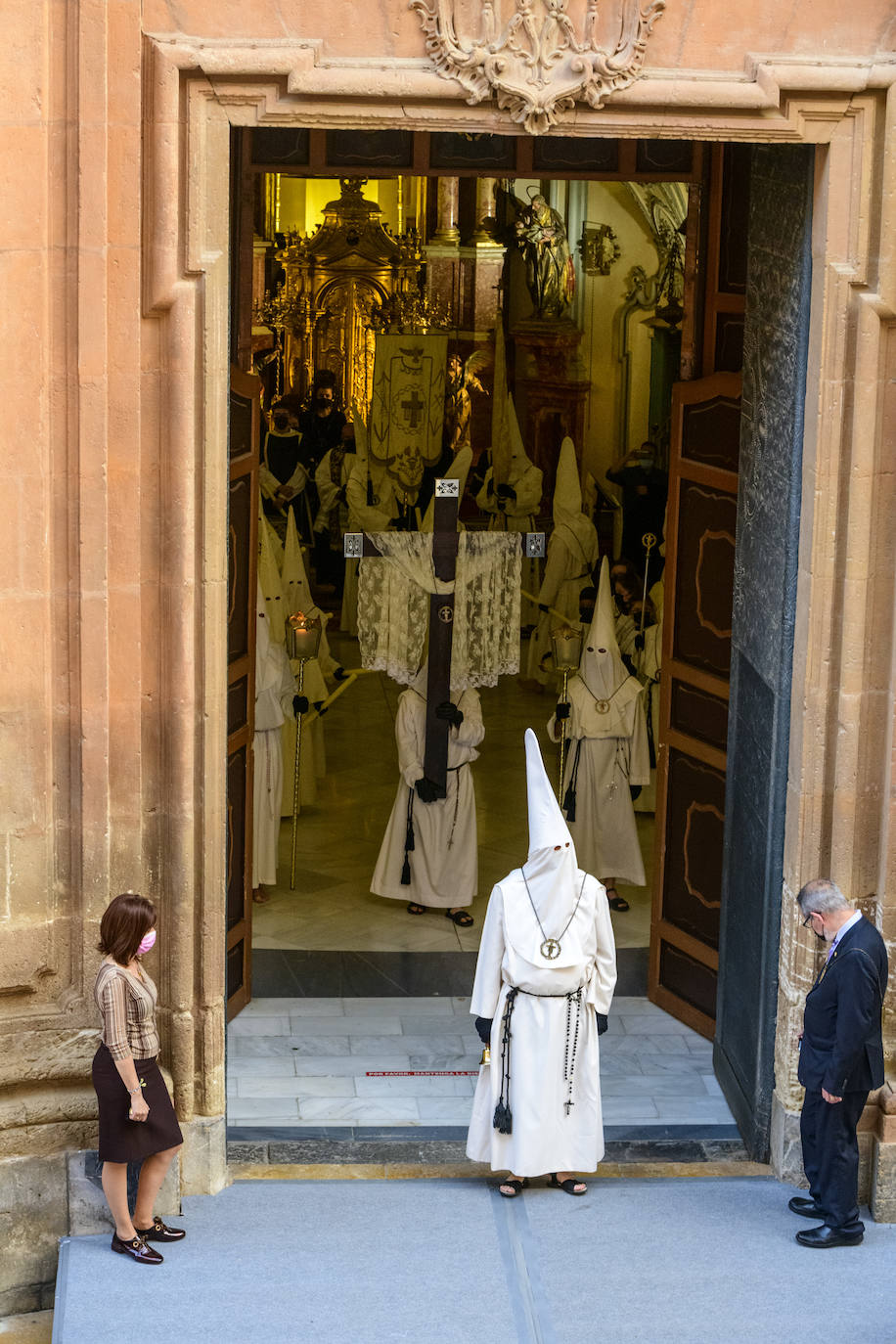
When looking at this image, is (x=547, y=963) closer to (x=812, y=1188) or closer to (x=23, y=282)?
(x=812, y=1188)

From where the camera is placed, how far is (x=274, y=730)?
1210 cm

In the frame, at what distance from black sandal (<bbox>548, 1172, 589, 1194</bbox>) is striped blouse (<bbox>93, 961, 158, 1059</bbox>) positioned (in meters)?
1.87

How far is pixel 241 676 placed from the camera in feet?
33.1

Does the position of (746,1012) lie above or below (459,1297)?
above

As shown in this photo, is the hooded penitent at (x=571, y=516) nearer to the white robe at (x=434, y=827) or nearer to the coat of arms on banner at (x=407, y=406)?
the coat of arms on banner at (x=407, y=406)

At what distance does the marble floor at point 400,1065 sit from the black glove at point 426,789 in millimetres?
1398

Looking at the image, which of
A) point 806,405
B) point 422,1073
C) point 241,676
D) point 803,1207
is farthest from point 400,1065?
point 806,405

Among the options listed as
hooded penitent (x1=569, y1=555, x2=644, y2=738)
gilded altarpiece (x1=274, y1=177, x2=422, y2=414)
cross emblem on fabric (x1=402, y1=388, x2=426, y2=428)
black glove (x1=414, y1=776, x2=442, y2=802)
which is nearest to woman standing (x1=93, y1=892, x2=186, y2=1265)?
black glove (x1=414, y1=776, x2=442, y2=802)

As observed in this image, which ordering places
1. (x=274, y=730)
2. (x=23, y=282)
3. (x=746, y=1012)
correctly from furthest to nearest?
Answer: (x=274, y=730) < (x=746, y=1012) < (x=23, y=282)

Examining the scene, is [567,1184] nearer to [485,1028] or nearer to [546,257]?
[485,1028]

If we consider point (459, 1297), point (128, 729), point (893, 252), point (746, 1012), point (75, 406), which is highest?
point (893, 252)

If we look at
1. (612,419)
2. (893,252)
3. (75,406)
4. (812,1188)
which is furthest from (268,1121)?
(612,419)

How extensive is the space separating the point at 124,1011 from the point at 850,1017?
266 centimetres

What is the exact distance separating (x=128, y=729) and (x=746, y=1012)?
3.09 metres
